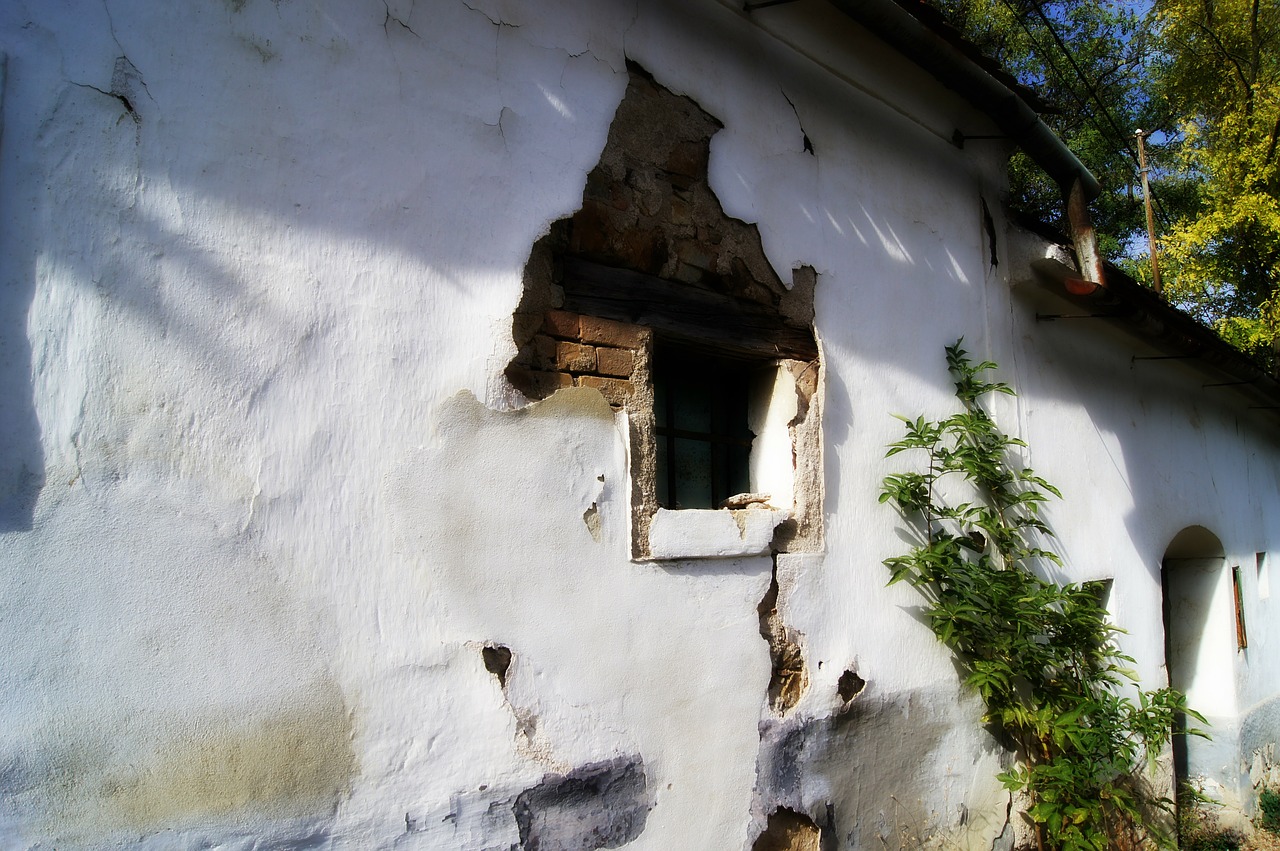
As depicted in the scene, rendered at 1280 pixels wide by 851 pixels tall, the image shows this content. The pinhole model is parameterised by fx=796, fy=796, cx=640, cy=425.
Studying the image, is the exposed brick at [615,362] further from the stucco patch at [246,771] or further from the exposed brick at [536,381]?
the stucco patch at [246,771]

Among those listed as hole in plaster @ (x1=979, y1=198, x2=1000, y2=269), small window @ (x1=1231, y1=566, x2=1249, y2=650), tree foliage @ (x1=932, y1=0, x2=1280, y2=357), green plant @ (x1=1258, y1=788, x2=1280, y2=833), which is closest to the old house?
hole in plaster @ (x1=979, y1=198, x2=1000, y2=269)

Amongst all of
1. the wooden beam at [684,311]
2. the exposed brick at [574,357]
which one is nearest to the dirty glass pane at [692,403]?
the wooden beam at [684,311]

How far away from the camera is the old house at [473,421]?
1.75 metres

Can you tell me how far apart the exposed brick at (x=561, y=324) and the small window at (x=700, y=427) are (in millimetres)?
464

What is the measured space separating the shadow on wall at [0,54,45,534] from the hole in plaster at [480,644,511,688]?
1.12 m

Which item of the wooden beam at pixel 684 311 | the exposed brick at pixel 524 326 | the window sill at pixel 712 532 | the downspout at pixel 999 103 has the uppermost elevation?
the downspout at pixel 999 103

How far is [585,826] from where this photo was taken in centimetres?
234

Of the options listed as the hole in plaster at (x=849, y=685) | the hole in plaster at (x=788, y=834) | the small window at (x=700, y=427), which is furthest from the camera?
the hole in plaster at (x=849, y=685)

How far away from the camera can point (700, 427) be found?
3.17 metres

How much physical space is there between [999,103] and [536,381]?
2.88 m

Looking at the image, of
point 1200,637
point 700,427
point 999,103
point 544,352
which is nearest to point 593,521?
point 544,352

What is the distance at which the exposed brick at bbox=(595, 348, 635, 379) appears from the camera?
2.60 meters

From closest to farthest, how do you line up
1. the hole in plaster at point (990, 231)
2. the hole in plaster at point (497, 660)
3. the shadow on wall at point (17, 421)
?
1. the shadow on wall at point (17, 421)
2. the hole in plaster at point (497, 660)
3. the hole in plaster at point (990, 231)

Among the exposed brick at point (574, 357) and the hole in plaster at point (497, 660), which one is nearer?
the hole in plaster at point (497, 660)
